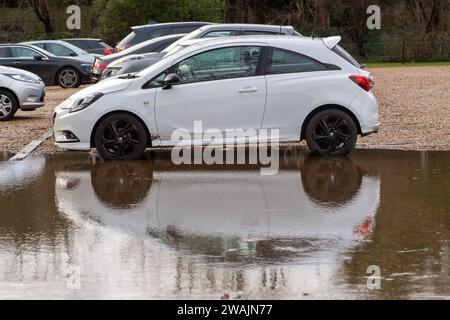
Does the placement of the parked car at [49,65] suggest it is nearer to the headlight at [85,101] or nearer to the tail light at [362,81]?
the headlight at [85,101]

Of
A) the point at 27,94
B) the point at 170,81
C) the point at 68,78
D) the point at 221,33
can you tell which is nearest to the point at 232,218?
the point at 170,81

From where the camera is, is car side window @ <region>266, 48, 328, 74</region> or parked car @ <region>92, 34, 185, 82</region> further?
parked car @ <region>92, 34, 185, 82</region>

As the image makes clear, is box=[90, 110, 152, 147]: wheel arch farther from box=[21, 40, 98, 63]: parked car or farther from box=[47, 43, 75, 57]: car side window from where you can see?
box=[47, 43, 75, 57]: car side window

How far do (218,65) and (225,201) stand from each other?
339 cm

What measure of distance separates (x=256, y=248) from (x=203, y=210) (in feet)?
5.65

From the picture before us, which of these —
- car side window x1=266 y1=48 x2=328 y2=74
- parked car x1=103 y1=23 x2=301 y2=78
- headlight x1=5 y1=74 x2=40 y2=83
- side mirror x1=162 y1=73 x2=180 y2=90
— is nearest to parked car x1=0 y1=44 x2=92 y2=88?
parked car x1=103 y1=23 x2=301 y2=78

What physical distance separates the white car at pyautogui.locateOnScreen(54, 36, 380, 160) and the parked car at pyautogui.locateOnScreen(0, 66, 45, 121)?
572 centimetres

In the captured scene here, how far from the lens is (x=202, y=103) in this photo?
12820 mm

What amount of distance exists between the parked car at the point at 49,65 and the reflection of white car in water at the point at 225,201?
17.5 metres

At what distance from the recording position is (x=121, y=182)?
11414 millimetres

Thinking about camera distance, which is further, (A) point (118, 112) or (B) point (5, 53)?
(B) point (5, 53)

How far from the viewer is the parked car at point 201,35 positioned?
19078mm

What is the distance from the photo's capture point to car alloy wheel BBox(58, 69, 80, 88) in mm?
29678

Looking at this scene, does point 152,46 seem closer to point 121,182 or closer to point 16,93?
point 16,93
